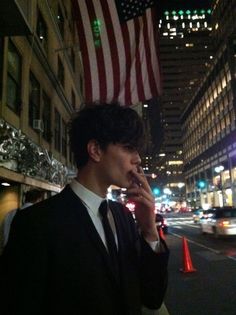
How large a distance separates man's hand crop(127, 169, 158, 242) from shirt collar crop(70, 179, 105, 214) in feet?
0.73

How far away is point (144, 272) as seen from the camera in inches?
83.4

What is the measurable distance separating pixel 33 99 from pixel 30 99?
0.55 m

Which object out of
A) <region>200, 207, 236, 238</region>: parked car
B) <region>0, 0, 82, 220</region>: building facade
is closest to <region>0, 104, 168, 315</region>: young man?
<region>0, 0, 82, 220</region>: building facade

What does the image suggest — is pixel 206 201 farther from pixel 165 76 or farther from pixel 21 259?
pixel 165 76

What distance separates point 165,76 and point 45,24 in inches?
6729

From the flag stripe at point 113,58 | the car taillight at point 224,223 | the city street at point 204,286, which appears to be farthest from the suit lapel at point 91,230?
the car taillight at point 224,223

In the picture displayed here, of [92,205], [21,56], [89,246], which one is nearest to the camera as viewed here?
[89,246]

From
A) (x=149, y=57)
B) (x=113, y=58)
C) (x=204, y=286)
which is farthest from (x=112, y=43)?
(x=204, y=286)

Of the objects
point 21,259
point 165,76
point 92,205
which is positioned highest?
point 165,76

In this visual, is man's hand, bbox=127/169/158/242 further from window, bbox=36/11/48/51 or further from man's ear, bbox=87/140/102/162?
window, bbox=36/11/48/51

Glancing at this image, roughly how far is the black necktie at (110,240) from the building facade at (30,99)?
17.6 feet

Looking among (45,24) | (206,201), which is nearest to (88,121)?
(45,24)

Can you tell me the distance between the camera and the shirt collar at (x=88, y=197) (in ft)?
6.52

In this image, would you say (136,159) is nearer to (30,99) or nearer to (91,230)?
(91,230)
